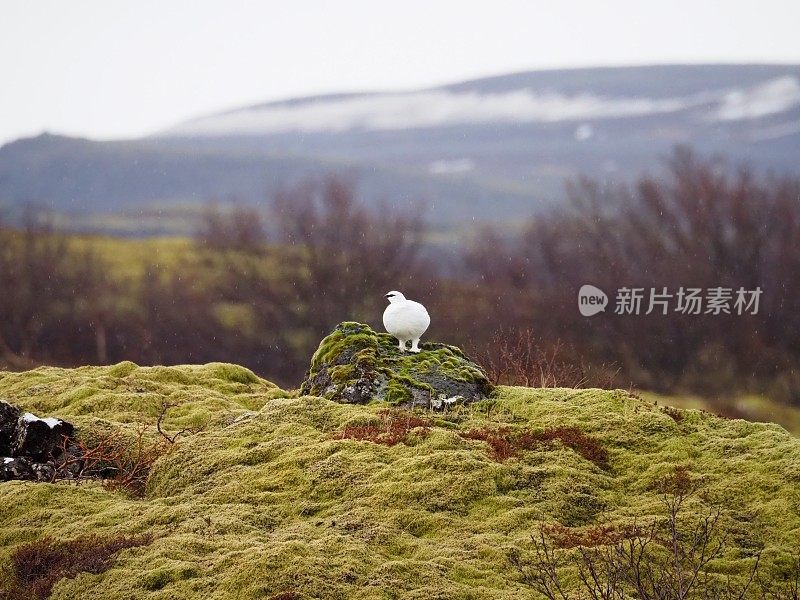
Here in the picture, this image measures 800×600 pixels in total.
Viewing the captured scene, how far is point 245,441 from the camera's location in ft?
36.1

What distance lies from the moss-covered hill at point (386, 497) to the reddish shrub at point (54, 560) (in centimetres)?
15

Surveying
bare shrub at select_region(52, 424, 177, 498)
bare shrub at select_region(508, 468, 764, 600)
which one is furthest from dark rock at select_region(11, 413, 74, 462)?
bare shrub at select_region(508, 468, 764, 600)

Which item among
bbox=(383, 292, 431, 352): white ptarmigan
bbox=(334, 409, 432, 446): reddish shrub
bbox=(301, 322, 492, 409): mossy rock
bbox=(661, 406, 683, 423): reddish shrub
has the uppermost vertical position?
bbox=(383, 292, 431, 352): white ptarmigan

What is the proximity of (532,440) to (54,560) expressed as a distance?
5.47 m

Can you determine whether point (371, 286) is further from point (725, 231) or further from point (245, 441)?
point (245, 441)

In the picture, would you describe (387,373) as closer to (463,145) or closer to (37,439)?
(37,439)

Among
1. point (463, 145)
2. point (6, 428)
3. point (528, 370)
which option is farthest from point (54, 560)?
point (463, 145)

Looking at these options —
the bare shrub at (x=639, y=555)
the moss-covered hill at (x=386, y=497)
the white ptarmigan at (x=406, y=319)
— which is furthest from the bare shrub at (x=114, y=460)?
the bare shrub at (x=639, y=555)

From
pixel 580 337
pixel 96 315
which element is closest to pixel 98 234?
pixel 96 315

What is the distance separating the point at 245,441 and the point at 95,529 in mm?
2251

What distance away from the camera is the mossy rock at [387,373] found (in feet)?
40.2

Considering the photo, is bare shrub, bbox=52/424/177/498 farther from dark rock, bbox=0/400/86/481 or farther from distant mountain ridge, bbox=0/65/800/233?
distant mountain ridge, bbox=0/65/800/233

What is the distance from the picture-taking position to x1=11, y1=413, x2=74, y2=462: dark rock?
11.2 m

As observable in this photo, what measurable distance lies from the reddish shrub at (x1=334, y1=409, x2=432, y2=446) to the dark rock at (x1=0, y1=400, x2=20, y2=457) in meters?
4.09
